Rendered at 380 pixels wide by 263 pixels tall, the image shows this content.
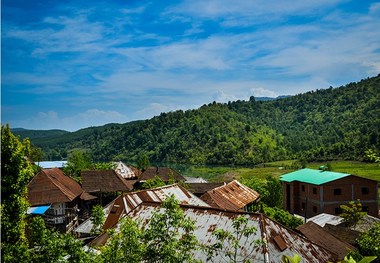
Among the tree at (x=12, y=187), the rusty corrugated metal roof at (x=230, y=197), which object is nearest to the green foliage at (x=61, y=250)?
the tree at (x=12, y=187)

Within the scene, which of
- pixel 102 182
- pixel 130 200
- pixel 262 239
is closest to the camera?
pixel 262 239

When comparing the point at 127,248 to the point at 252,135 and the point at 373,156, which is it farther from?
the point at 252,135

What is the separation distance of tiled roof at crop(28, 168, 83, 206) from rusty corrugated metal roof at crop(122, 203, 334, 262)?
63.9ft

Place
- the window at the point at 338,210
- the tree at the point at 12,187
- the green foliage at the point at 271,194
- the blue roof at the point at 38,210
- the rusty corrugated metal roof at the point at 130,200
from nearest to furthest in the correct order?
the tree at the point at 12,187, the rusty corrugated metal roof at the point at 130,200, the blue roof at the point at 38,210, the green foliage at the point at 271,194, the window at the point at 338,210

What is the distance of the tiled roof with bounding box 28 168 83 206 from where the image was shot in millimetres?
→ 33312

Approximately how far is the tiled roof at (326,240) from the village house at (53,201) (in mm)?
19701

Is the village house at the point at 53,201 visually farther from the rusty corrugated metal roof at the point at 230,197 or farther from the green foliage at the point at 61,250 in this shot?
the green foliage at the point at 61,250

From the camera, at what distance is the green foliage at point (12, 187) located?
46.4 feet

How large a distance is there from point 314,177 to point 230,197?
53.1 ft

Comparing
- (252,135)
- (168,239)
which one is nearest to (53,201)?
(168,239)

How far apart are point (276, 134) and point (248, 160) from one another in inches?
1920

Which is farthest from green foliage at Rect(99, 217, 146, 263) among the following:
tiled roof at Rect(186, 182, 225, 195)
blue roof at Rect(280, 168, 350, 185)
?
tiled roof at Rect(186, 182, 225, 195)

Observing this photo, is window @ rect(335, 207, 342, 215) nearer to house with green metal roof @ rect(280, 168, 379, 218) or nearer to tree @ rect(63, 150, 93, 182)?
house with green metal roof @ rect(280, 168, 379, 218)

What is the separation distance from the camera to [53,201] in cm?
3319
